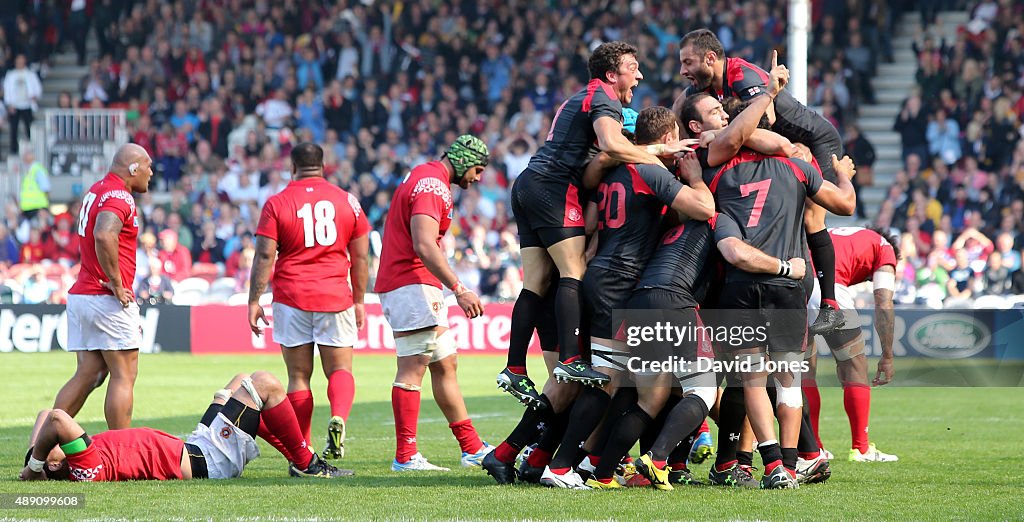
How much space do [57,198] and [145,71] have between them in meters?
4.30

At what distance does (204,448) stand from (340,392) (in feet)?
4.07

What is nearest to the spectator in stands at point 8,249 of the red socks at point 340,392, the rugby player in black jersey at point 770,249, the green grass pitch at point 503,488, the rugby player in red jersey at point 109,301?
the green grass pitch at point 503,488

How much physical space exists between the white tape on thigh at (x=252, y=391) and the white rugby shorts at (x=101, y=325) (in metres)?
1.51

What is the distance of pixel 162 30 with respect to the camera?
3048 centimetres

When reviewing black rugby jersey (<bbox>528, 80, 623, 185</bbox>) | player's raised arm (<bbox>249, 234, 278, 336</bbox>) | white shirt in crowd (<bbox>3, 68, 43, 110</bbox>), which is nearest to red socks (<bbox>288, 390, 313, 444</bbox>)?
player's raised arm (<bbox>249, 234, 278, 336</bbox>)

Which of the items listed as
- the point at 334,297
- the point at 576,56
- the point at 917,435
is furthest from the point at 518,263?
the point at 334,297

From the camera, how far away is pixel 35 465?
769 centimetres

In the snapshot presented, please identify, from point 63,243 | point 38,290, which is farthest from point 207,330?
point 63,243

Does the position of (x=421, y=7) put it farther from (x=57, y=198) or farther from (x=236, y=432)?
(x=236, y=432)

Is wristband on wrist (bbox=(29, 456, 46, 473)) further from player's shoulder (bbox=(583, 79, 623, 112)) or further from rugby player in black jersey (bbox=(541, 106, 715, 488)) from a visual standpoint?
player's shoulder (bbox=(583, 79, 623, 112))

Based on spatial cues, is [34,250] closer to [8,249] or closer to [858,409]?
[8,249]

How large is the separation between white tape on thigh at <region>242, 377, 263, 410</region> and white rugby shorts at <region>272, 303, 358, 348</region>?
105 centimetres

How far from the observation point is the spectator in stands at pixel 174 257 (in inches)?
908

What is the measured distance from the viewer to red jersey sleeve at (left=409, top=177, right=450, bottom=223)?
8773 mm
